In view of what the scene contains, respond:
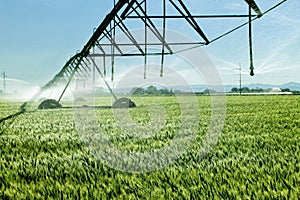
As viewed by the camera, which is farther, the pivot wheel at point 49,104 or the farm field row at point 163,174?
the pivot wheel at point 49,104

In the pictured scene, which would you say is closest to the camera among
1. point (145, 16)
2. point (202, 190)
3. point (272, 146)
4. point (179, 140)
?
point (202, 190)

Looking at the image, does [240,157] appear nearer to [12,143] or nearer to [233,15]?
[233,15]

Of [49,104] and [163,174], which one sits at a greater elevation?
[49,104]

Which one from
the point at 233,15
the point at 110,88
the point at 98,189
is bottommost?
the point at 98,189

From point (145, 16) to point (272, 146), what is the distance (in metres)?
3.51

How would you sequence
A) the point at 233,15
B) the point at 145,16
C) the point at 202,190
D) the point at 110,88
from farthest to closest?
the point at 110,88, the point at 145,16, the point at 233,15, the point at 202,190

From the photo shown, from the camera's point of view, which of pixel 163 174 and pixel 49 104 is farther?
pixel 49 104

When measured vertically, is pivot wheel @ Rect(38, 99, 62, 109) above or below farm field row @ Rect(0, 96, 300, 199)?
above

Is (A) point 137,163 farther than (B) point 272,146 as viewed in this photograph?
No

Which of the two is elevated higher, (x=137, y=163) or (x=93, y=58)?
(x=93, y=58)

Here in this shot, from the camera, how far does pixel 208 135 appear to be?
21.3 ft

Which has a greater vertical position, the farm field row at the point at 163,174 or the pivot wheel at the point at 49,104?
the pivot wheel at the point at 49,104

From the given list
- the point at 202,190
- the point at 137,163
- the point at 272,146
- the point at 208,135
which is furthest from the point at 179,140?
the point at 202,190

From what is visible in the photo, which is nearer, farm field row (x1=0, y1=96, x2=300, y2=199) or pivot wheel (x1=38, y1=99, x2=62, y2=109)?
farm field row (x1=0, y1=96, x2=300, y2=199)
